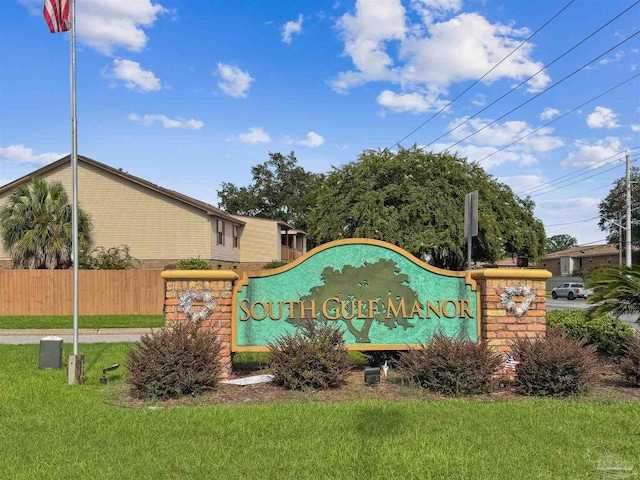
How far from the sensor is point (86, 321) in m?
19.4

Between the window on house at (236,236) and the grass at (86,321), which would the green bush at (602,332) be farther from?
the window on house at (236,236)

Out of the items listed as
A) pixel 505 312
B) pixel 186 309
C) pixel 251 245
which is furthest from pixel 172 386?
pixel 251 245

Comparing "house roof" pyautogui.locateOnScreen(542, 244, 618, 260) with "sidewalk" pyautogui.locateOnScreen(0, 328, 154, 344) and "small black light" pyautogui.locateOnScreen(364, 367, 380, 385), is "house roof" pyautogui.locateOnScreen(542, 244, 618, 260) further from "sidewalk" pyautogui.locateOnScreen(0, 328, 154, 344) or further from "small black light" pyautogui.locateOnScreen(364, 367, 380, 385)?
"small black light" pyautogui.locateOnScreen(364, 367, 380, 385)

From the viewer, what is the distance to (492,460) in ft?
13.9

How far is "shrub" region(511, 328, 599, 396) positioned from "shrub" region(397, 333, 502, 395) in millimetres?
384

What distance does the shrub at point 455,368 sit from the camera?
261 inches

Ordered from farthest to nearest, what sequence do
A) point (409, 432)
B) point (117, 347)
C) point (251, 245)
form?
point (251, 245)
point (117, 347)
point (409, 432)

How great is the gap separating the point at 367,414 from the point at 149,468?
2.39 meters

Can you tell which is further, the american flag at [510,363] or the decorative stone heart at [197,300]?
the decorative stone heart at [197,300]

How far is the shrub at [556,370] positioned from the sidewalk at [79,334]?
1148 centimetres

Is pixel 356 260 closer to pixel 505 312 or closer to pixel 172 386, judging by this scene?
pixel 505 312

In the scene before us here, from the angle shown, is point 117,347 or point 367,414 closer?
point 367,414

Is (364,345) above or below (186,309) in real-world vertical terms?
below

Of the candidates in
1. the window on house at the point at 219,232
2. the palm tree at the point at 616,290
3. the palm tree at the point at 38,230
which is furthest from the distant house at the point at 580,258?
the palm tree at the point at 616,290
